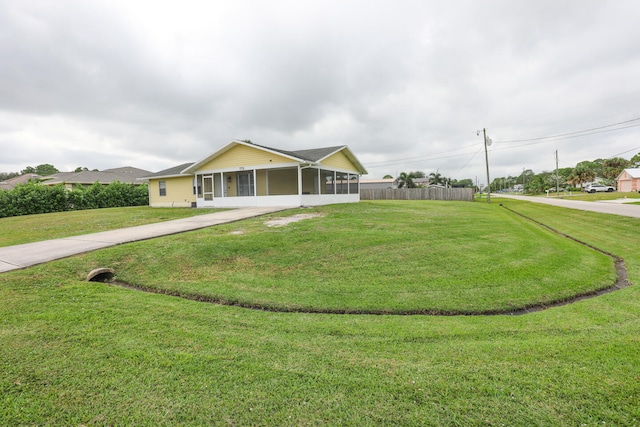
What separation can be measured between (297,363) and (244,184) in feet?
61.3

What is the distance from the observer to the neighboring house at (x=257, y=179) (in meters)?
18.4

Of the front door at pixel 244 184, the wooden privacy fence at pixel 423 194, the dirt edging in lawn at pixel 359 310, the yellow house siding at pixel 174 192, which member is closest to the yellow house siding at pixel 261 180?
the front door at pixel 244 184

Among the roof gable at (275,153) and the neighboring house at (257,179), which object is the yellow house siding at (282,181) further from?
the roof gable at (275,153)

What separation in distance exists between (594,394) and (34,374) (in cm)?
465

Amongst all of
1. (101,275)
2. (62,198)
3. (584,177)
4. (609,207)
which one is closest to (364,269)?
(101,275)

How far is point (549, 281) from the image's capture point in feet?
18.2

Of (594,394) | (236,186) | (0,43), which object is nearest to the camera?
(594,394)

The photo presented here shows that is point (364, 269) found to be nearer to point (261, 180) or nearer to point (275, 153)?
point (275, 153)

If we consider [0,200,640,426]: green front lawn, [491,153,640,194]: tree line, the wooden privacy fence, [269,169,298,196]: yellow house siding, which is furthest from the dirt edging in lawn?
[491,153,640,194]: tree line

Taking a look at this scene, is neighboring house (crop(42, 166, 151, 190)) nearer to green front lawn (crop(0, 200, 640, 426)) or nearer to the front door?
the front door

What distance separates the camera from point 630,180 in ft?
166

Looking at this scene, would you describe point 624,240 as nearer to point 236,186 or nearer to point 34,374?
point 34,374

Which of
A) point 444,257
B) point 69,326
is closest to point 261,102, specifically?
point 444,257

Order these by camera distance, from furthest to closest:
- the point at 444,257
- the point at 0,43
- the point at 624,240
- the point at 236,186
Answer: the point at 236,186 → the point at 0,43 → the point at 624,240 → the point at 444,257
